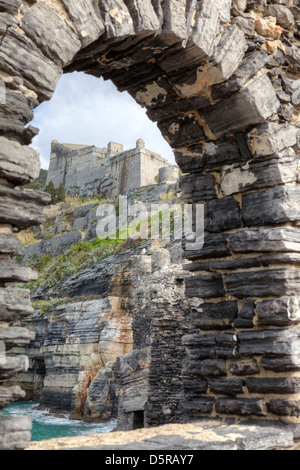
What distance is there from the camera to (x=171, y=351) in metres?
9.86

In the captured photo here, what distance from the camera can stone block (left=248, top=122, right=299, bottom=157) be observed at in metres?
4.47

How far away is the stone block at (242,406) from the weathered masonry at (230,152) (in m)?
0.01

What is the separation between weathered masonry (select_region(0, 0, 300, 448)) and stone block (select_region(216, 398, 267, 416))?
10 millimetres

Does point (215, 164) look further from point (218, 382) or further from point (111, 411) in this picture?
point (111, 411)

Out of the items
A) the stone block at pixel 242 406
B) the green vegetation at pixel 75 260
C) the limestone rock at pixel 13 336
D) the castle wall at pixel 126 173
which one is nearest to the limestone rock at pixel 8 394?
the limestone rock at pixel 13 336

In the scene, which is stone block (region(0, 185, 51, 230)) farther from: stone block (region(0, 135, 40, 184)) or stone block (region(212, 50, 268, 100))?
stone block (region(212, 50, 268, 100))

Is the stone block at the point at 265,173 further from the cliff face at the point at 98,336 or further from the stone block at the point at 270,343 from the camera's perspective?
the cliff face at the point at 98,336

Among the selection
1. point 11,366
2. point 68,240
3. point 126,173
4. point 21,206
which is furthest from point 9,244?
point 126,173

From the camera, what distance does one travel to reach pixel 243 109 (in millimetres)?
4465

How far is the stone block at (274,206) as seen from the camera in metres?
4.37

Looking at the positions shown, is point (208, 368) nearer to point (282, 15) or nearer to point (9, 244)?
point (9, 244)

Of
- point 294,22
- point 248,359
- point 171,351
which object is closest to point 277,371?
point 248,359

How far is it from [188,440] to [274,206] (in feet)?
7.12

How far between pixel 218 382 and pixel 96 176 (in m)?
49.0
